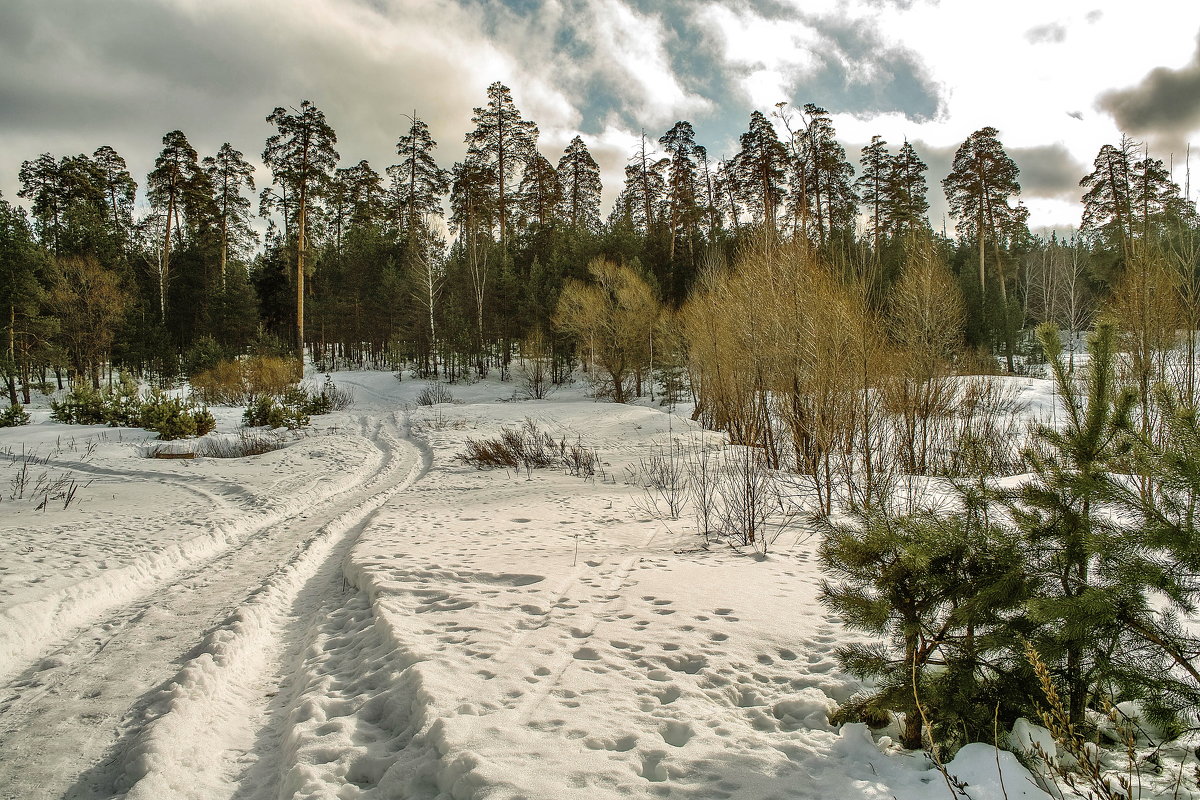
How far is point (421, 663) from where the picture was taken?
3.46 m

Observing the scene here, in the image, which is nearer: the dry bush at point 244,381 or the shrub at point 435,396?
the dry bush at point 244,381

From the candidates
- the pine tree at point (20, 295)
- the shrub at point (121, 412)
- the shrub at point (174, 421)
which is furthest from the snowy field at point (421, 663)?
the pine tree at point (20, 295)

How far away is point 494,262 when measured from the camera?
34.8m

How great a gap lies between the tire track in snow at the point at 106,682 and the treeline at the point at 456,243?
18.6m

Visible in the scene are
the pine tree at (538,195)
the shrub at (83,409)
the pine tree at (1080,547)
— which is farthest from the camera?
the pine tree at (538,195)

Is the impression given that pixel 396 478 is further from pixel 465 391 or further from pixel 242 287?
pixel 242 287

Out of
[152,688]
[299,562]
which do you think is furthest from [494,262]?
[152,688]

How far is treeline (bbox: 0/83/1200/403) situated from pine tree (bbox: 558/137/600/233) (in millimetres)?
149

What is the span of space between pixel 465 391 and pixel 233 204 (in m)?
20.7

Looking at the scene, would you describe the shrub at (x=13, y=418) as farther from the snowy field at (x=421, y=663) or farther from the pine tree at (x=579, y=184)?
the pine tree at (x=579, y=184)

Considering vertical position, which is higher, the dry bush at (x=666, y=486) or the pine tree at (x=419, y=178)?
the pine tree at (x=419, y=178)

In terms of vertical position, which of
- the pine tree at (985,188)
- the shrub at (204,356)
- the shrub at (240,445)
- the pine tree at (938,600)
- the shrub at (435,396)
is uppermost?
the pine tree at (985,188)

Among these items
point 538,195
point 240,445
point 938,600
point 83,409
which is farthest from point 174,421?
point 538,195

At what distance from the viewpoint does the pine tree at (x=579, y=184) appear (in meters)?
38.7
